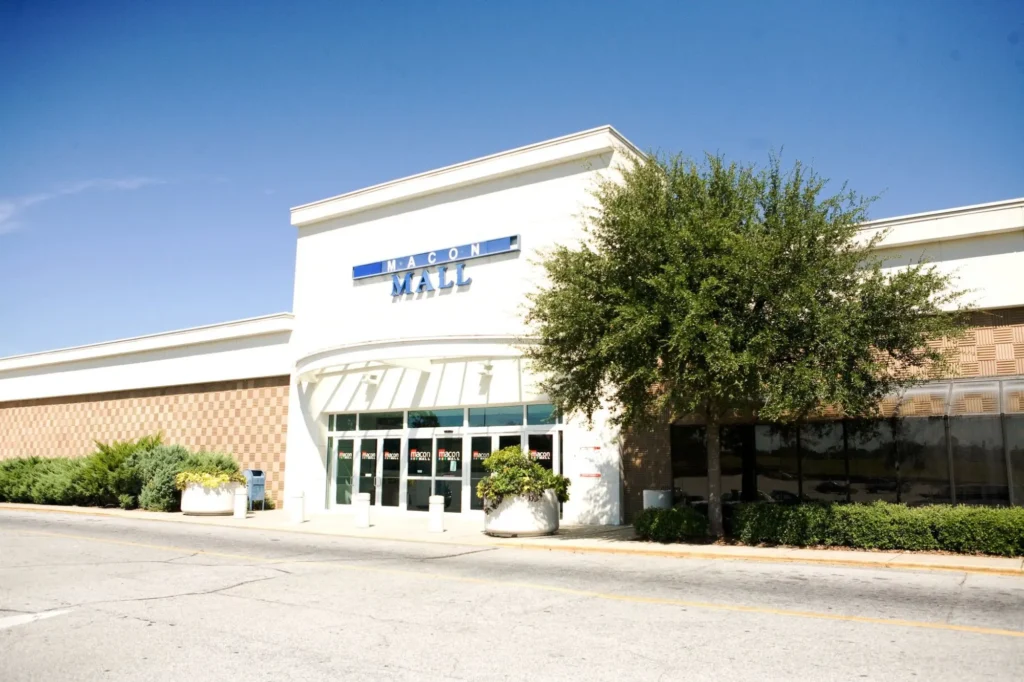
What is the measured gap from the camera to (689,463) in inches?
798

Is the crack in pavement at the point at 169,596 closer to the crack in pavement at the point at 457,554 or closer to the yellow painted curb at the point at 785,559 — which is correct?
the crack in pavement at the point at 457,554

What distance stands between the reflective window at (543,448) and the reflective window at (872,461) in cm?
798

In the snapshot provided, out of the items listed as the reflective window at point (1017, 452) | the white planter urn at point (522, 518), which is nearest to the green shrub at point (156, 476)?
the white planter urn at point (522, 518)

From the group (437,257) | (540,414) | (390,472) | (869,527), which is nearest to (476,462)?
(540,414)

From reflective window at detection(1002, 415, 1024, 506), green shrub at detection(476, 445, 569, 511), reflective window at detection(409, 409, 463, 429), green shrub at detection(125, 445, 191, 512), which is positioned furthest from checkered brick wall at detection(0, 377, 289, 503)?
reflective window at detection(1002, 415, 1024, 506)

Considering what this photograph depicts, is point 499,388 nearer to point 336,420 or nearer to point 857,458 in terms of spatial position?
point 336,420

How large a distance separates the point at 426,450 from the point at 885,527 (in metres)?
14.3

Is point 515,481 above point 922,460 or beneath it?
beneath

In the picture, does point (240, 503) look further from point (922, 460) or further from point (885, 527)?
point (922, 460)

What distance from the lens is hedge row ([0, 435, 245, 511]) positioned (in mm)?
26094

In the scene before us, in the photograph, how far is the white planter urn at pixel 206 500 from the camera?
2492cm

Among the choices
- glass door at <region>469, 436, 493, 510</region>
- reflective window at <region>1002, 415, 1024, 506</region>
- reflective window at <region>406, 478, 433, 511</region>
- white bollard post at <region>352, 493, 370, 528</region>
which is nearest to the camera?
reflective window at <region>1002, 415, 1024, 506</region>

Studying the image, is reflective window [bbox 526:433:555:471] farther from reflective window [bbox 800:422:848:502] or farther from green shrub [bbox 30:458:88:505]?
green shrub [bbox 30:458:88:505]

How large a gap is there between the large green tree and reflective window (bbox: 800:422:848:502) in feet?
5.36
